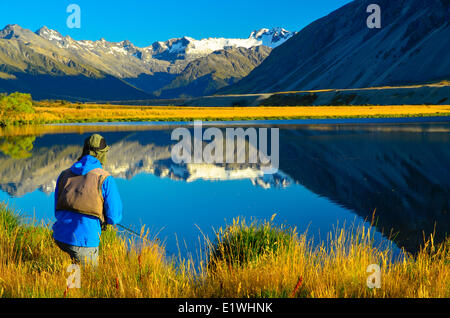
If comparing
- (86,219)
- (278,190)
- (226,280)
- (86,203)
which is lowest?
(226,280)

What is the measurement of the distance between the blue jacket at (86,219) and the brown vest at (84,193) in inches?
2.9

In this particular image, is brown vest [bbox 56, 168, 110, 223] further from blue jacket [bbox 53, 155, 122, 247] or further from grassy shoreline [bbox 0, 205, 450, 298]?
grassy shoreline [bbox 0, 205, 450, 298]

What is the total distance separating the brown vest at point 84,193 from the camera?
20.5 feet

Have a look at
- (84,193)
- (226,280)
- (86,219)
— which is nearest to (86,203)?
(84,193)

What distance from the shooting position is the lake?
13727 millimetres

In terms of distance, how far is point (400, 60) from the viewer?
183125 millimetres

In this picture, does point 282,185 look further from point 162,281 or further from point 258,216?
point 162,281

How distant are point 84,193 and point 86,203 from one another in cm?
15

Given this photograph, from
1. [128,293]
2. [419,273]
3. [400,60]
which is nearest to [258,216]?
[419,273]

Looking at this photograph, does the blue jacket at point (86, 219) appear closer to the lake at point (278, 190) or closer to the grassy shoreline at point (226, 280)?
the grassy shoreline at point (226, 280)

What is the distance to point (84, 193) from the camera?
6242 mm

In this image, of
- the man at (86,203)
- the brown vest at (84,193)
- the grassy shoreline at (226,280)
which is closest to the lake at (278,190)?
the grassy shoreline at (226,280)

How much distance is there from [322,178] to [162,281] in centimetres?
1725

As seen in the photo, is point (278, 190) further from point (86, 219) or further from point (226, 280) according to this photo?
point (86, 219)
